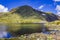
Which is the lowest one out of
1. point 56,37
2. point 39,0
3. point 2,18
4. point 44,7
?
point 56,37

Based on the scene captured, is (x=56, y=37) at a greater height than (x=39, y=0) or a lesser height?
lesser

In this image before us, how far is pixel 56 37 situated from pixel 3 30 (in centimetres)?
93

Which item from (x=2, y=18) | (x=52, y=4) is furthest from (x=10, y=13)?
(x=52, y=4)

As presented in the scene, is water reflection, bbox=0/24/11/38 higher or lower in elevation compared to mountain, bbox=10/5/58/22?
lower

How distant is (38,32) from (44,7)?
456mm

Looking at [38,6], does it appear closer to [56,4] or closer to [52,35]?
[56,4]

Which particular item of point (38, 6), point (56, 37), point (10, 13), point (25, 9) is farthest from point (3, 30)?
point (56, 37)

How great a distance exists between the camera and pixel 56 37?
1.98m

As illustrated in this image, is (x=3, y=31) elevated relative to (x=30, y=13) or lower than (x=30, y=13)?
lower

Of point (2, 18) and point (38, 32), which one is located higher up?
point (2, 18)

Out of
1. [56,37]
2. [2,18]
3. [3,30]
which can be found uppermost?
[2,18]

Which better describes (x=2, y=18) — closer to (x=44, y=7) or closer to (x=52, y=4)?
(x=44, y=7)

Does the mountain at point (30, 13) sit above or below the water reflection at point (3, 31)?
above

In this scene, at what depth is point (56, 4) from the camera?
2.05m
